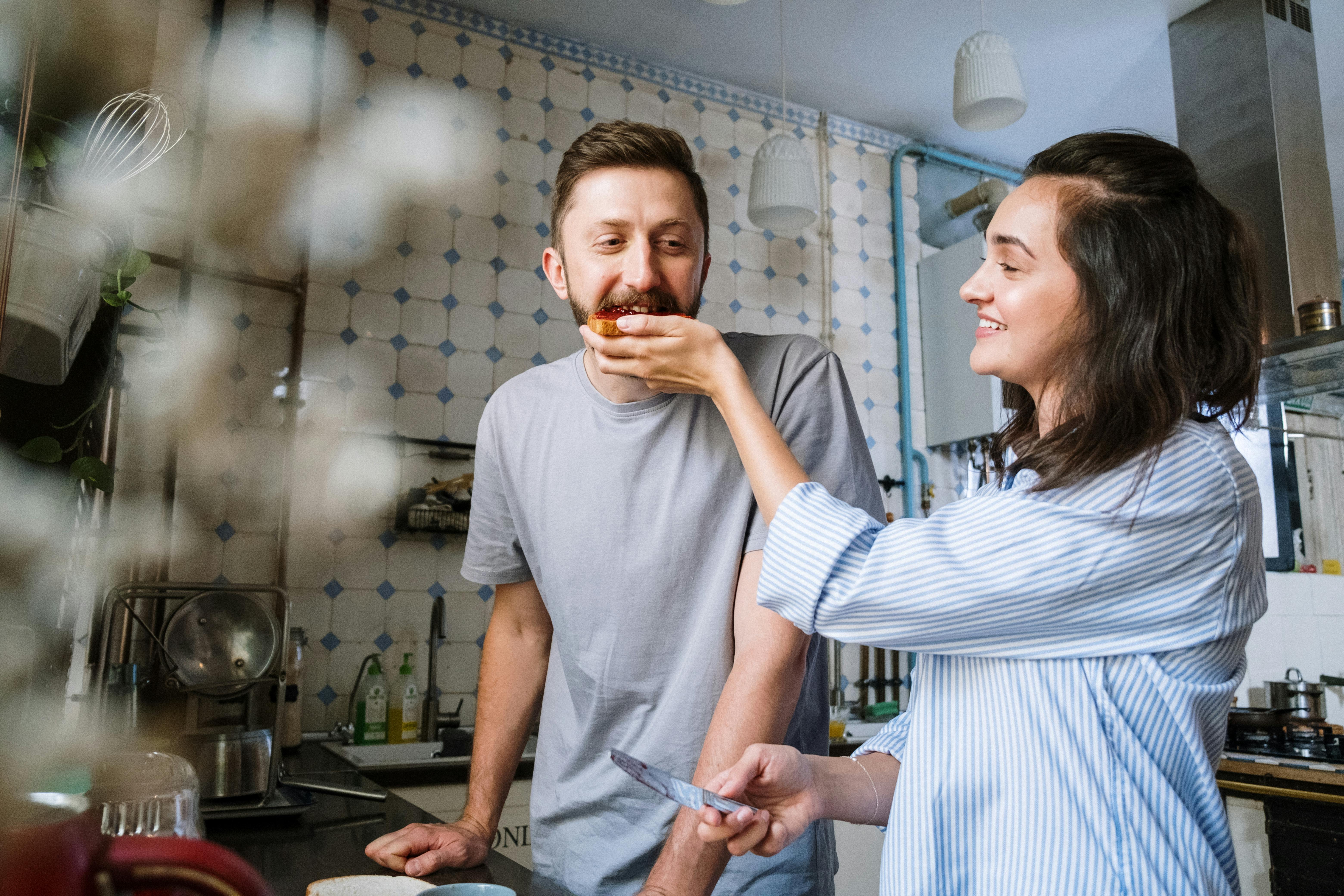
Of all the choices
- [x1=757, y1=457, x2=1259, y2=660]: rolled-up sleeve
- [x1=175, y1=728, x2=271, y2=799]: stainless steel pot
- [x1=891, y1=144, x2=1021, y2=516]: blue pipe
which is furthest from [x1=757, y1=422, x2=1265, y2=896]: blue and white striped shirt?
[x1=891, y1=144, x2=1021, y2=516]: blue pipe

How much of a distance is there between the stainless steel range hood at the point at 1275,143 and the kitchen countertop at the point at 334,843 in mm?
2739

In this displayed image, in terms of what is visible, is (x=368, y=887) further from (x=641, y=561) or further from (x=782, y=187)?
(x=782, y=187)

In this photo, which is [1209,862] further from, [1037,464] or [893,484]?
[893,484]

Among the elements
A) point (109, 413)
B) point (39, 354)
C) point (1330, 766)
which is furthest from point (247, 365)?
point (1330, 766)

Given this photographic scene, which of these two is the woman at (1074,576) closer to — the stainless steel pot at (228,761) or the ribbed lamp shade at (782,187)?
the stainless steel pot at (228,761)

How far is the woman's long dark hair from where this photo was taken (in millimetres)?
897

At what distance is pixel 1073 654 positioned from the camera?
84 cm

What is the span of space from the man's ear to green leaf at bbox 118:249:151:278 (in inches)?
21.4

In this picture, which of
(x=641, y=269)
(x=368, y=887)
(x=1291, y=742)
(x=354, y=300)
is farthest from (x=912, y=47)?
(x=368, y=887)

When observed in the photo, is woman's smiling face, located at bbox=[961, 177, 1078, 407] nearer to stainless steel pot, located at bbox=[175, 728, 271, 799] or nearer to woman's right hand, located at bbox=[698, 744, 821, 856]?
woman's right hand, located at bbox=[698, 744, 821, 856]

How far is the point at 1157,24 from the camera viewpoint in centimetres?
353

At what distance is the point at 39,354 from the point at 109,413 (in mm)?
1541

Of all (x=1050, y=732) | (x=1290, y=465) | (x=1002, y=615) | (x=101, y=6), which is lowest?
(x=1050, y=732)

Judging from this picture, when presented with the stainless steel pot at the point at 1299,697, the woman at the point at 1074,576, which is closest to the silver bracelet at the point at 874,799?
the woman at the point at 1074,576
